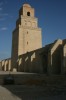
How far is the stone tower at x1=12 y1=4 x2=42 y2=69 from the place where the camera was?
59219 mm

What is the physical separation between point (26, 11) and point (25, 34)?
722 centimetres

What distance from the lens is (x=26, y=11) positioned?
62406 millimetres

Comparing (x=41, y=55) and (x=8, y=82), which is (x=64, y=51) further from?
(x=8, y=82)

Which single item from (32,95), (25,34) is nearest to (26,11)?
(25,34)

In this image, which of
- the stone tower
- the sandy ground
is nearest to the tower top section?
the stone tower

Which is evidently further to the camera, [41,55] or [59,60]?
[41,55]

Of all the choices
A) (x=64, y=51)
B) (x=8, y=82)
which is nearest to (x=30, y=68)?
(x=64, y=51)

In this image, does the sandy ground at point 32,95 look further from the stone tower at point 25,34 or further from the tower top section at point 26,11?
the tower top section at point 26,11

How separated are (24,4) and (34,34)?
948 cm

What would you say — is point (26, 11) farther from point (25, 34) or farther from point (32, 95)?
point (32, 95)

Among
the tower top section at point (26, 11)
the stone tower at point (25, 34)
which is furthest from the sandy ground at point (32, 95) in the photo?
the tower top section at point (26, 11)

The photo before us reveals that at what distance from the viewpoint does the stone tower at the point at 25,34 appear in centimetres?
5922

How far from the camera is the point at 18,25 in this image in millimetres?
61469

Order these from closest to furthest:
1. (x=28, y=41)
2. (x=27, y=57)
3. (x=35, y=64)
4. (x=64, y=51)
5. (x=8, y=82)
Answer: (x=8, y=82), (x=64, y=51), (x=35, y=64), (x=27, y=57), (x=28, y=41)
